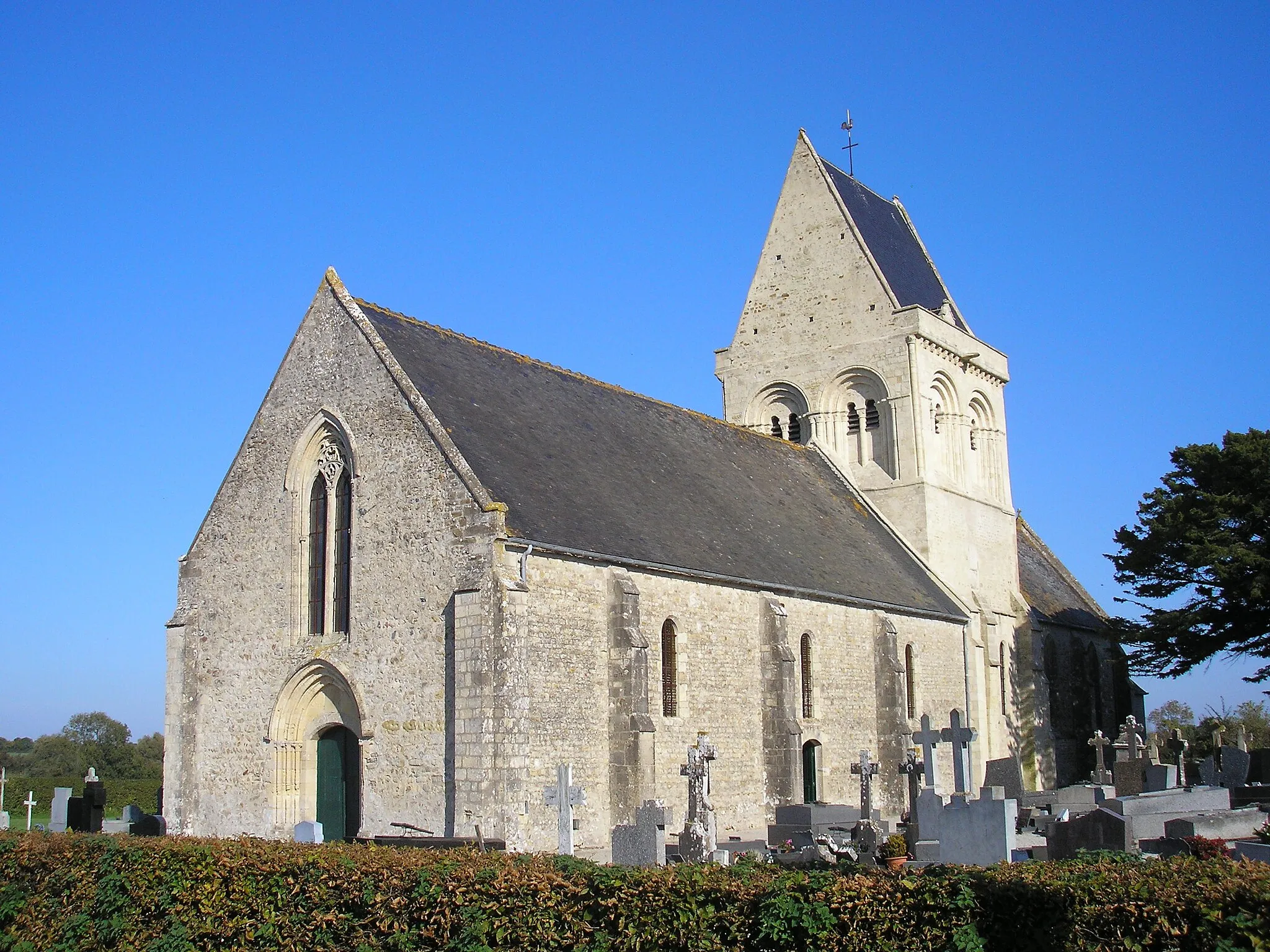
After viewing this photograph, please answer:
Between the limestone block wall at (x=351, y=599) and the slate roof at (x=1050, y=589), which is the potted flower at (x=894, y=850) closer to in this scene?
the limestone block wall at (x=351, y=599)

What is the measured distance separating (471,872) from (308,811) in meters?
11.6

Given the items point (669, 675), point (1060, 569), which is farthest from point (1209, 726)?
point (669, 675)

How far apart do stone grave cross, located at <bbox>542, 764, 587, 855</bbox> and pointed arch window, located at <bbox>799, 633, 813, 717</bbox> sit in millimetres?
9509

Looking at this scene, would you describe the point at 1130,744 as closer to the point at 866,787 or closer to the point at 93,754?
the point at 866,787

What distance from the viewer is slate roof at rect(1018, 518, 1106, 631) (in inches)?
1459

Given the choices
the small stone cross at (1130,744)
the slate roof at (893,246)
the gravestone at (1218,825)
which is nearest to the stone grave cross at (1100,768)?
the small stone cross at (1130,744)

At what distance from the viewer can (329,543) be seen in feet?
68.8

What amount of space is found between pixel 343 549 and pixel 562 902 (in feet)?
39.9

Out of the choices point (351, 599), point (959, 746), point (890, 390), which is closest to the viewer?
point (959, 746)

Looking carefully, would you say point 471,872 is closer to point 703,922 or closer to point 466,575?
point 703,922

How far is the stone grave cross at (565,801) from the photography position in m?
14.9

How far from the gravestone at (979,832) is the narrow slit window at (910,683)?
1506 centimetres

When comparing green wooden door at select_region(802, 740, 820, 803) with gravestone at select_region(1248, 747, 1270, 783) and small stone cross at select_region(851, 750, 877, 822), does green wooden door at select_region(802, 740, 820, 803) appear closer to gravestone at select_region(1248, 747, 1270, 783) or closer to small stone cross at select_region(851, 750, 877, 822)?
small stone cross at select_region(851, 750, 877, 822)

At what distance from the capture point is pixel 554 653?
61.9 ft
